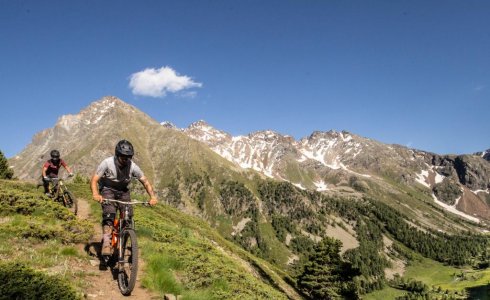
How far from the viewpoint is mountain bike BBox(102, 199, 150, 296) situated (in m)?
10.9

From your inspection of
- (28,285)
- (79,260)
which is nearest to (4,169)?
(79,260)

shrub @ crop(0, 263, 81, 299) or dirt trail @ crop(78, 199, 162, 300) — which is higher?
shrub @ crop(0, 263, 81, 299)

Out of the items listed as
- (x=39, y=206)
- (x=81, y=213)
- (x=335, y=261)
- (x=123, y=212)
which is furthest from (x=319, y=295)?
(x=123, y=212)

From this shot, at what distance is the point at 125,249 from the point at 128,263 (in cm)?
47

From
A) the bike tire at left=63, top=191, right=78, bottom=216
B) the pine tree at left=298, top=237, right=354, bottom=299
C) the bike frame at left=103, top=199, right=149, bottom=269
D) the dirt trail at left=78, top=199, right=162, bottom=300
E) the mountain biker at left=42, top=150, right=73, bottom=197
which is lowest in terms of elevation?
the pine tree at left=298, top=237, right=354, bottom=299

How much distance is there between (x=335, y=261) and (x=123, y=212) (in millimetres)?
61348

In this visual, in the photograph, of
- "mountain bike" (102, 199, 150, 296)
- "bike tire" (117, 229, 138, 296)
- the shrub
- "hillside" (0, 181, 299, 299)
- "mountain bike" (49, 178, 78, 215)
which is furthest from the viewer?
"mountain bike" (49, 178, 78, 215)

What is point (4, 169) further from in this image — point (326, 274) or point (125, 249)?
point (326, 274)

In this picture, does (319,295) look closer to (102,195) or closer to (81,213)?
(81,213)

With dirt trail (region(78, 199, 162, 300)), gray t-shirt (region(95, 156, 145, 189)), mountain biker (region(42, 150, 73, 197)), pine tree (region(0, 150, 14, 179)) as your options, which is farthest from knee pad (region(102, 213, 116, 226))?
pine tree (region(0, 150, 14, 179))

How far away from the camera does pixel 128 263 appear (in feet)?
37.6

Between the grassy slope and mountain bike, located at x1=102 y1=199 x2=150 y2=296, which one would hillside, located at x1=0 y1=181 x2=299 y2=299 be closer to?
the grassy slope

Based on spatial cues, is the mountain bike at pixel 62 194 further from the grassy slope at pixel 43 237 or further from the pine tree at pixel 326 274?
the pine tree at pixel 326 274

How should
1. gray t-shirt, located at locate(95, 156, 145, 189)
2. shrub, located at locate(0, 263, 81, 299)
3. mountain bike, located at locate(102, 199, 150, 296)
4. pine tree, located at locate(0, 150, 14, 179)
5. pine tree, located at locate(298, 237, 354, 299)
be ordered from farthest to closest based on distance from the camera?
pine tree, located at locate(298, 237, 354, 299)
pine tree, located at locate(0, 150, 14, 179)
gray t-shirt, located at locate(95, 156, 145, 189)
mountain bike, located at locate(102, 199, 150, 296)
shrub, located at locate(0, 263, 81, 299)
